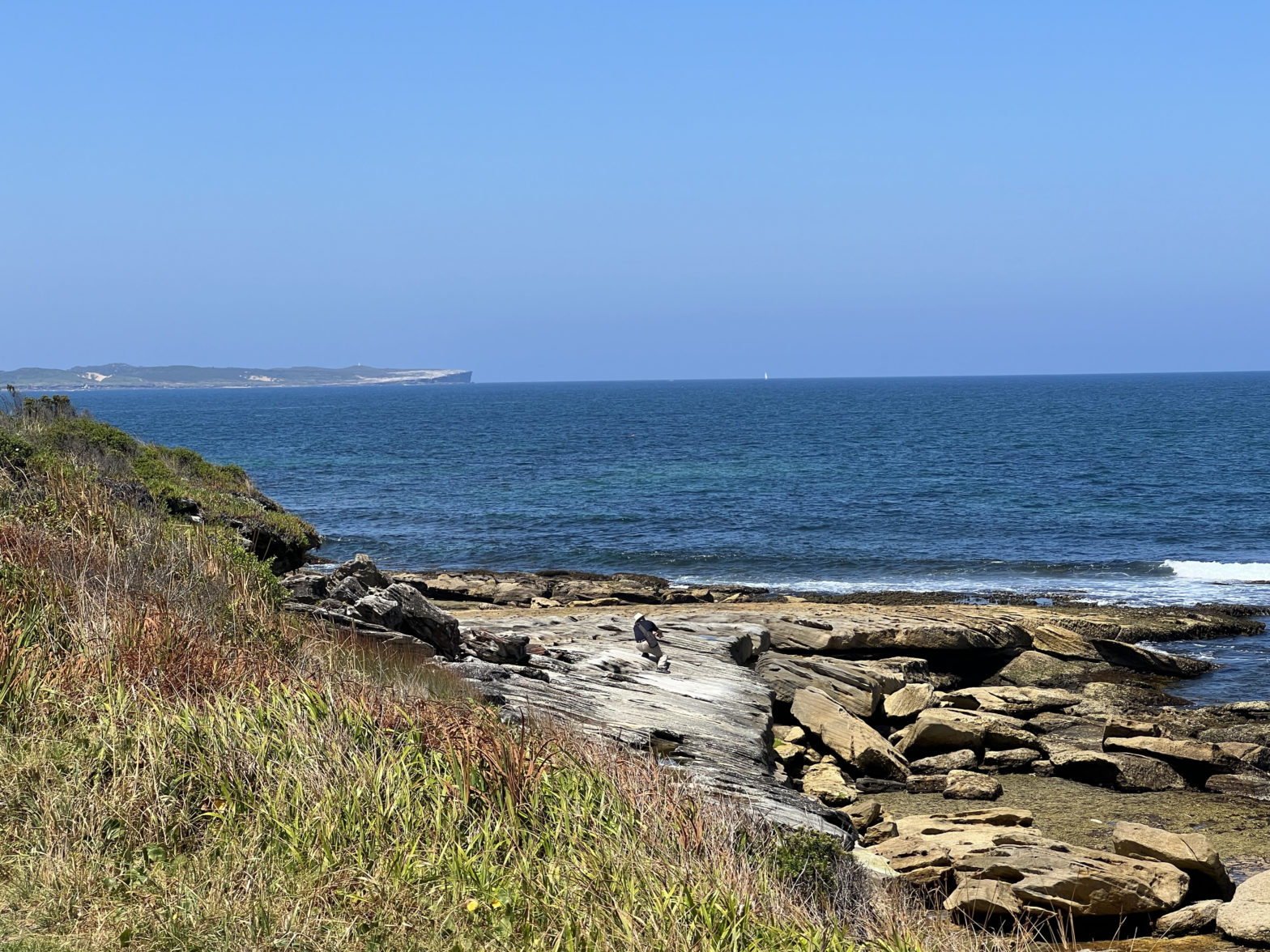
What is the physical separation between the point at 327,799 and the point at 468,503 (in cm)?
4784

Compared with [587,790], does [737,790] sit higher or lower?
lower

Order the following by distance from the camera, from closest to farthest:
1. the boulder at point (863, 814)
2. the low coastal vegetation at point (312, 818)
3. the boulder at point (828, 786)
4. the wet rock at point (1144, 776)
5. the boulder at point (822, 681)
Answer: the low coastal vegetation at point (312, 818), the boulder at point (863, 814), the boulder at point (828, 786), the wet rock at point (1144, 776), the boulder at point (822, 681)

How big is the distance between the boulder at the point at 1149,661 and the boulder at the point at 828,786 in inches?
473

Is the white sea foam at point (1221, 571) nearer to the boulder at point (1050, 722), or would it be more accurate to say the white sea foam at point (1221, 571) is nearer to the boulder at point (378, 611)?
the boulder at point (1050, 722)

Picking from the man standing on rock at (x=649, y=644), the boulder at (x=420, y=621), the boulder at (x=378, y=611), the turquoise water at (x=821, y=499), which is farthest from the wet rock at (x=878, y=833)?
the turquoise water at (x=821, y=499)

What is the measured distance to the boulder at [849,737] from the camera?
17.1m

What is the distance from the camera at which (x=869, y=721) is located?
20.2m

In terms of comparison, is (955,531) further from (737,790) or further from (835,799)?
(737,790)

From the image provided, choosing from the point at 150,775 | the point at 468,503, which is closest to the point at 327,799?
the point at 150,775

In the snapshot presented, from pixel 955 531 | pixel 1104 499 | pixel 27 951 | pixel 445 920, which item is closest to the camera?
pixel 27 951

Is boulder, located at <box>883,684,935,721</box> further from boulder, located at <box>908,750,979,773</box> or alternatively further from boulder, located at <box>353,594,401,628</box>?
boulder, located at <box>353,594,401,628</box>

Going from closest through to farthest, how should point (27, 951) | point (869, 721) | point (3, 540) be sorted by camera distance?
point (27, 951)
point (3, 540)
point (869, 721)

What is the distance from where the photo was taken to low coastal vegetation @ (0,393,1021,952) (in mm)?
6344

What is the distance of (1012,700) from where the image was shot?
71.9ft
